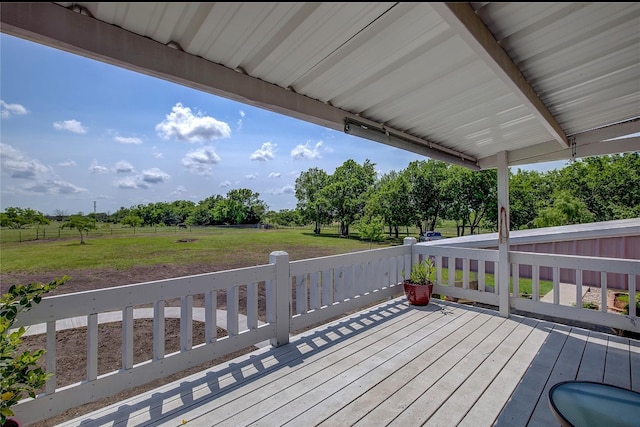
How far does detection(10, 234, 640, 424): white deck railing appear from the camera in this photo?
190cm

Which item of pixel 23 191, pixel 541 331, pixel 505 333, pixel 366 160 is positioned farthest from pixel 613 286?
pixel 23 191

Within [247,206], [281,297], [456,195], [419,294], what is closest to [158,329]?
[281,297]

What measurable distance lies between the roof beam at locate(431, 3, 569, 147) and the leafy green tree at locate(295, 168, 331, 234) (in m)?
29.3

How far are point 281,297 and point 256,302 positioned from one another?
0.26m

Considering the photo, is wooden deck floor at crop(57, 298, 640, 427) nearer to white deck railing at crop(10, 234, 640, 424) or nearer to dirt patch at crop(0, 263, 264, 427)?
white deck railing at crop(10, 234, 640, 424)

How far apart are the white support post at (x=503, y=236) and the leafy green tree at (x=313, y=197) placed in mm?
27336

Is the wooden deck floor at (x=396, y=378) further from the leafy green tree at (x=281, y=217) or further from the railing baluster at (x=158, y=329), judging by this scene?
the leafy green tree at (x=281, y=217)

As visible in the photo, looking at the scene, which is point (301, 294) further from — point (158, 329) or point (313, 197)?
point (313, 197)

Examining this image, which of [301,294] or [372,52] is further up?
[372,52]

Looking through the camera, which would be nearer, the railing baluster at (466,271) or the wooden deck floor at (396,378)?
the wooden deck floor at (396,378)

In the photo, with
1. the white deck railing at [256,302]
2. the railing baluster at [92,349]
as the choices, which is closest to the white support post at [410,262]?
the white deck railing at [256,302]

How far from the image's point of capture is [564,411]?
136 cm

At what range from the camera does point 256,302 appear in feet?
9.08

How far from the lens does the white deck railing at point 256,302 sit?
6.22 ft
